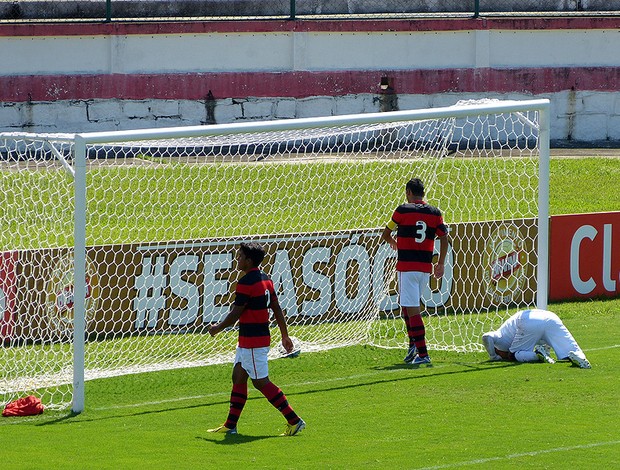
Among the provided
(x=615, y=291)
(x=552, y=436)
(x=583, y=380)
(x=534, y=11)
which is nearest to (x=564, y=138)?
(x=534, y=11)

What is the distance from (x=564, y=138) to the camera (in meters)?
23.6

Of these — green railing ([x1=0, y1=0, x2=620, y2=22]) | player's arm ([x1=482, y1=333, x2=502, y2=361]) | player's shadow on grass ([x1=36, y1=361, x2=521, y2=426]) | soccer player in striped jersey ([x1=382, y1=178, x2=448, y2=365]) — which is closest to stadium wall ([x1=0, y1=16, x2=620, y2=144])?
green railing ([x1=0, y1=0, x2=620, y2=22])

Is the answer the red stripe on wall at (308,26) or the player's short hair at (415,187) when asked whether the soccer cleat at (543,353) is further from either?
the red stripe on wall at (308,26)

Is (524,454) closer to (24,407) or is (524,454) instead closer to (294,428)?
(294,428)

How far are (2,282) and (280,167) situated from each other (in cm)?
452

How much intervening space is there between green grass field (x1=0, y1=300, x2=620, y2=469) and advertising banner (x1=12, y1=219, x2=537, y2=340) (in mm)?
1252

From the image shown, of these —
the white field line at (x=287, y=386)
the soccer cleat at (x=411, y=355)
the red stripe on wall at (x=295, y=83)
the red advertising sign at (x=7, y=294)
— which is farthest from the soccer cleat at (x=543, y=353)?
the red stripe on wall at (x=295, y=83)

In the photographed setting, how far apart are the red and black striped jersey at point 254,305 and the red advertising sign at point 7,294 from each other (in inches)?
144

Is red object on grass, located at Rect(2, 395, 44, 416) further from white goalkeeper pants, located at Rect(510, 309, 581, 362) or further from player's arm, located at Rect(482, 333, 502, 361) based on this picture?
white goalkeeper pants, located at Rect(510, 309, 581, 362)

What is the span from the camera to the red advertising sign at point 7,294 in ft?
36.7

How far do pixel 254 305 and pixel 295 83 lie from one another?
48.5ft

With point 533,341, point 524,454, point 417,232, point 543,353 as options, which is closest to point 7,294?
point 417,232

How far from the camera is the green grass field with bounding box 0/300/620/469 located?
780cm

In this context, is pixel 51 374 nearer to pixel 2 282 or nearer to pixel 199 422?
pixel 2 282
